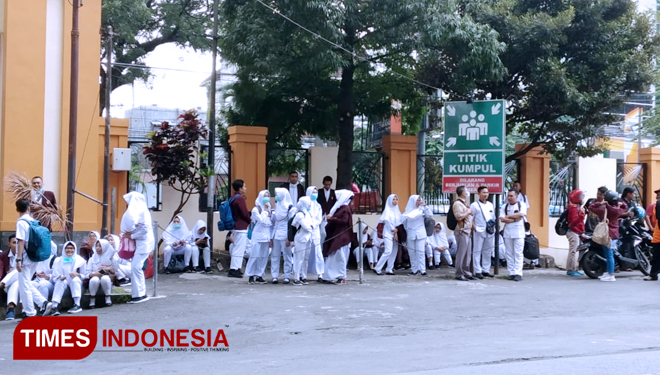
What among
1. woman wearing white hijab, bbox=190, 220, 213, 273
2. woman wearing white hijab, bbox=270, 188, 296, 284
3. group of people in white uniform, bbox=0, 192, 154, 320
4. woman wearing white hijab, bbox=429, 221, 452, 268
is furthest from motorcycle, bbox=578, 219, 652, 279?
group of people in white uniform, bbox=0, 192, 154, 320

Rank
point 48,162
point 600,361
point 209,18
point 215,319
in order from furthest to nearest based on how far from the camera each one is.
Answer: point 209,18
point 48,162
point 215,319
point 600,361

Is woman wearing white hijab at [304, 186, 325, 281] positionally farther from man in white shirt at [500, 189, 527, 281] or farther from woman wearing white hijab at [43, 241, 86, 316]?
woman wearing white hijab at [43, 241, 86, 316]

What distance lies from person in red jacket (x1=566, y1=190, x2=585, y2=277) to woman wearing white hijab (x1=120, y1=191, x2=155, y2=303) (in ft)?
27.9

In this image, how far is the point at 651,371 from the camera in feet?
25.1

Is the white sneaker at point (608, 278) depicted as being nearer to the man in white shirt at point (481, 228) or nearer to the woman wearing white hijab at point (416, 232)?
the man in white shirt at point (481, 228)

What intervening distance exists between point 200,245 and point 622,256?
8.42 metres

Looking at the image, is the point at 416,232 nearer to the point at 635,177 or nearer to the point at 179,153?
the point at 179,153

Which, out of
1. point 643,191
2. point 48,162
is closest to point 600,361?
Result: point 48,162

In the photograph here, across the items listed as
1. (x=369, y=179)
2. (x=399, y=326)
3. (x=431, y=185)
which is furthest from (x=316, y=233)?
(x=431, y=185)

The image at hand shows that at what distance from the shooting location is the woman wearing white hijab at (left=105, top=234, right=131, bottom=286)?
12922 mm

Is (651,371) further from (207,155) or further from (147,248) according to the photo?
(207,155)

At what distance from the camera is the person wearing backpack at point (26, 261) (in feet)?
37.1

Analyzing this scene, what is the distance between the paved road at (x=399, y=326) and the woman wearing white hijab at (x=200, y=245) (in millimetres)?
1261

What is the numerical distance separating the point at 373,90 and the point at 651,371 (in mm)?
12070
